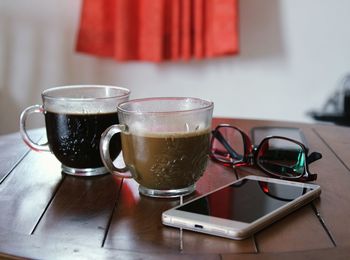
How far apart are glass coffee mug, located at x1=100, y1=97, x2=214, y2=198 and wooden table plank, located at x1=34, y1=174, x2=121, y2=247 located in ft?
0.15

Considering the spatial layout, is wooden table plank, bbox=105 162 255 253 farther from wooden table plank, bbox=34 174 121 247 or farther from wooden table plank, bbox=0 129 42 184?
wooden table plank, bbox=0 129 42 184

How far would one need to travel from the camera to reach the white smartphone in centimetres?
60

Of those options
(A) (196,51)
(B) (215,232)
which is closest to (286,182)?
(B) (215,232)

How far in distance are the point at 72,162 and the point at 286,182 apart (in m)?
0.31

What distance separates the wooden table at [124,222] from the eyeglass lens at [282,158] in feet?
0.09

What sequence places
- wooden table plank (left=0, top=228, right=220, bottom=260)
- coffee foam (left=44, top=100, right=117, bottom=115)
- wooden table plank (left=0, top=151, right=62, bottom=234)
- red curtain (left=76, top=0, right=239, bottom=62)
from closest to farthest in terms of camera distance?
wooden table plank (left=0, top=228, right=220, bottom=260) < wooden table plank (left=0, top=151, right=62, bottom=234) < coffee foam (left=44, top=100, right=117, bottom=115) < red curtain (left=76, top=0, right=239, bottom=62)

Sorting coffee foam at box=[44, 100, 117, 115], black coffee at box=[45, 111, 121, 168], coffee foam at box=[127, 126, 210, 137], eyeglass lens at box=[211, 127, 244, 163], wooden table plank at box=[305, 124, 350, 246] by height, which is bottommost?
wooden table plank at box=[305, 124, 350, 246]

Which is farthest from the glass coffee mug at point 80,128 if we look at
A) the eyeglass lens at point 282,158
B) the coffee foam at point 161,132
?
the eyeglass lens at point 282,158

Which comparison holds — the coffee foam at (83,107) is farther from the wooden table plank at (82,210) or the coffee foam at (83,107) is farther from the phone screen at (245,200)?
the phone screen at (245,200)

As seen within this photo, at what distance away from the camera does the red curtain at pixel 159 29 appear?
189 centimetres

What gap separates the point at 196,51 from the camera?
194 centimetres

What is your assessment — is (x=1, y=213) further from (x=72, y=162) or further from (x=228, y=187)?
(x=228, y=187)

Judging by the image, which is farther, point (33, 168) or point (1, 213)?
point (33, 168)

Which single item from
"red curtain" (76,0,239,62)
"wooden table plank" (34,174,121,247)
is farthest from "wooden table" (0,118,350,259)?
"red curtain" (76,0,239,62)
